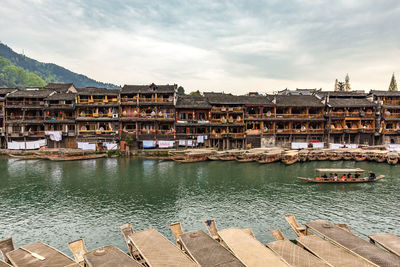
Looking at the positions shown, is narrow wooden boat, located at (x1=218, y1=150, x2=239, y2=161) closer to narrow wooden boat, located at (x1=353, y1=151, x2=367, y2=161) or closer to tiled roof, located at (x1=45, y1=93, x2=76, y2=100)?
narrow wooden boat, located at (x1=353, y1=151, x2=367, y2=161)

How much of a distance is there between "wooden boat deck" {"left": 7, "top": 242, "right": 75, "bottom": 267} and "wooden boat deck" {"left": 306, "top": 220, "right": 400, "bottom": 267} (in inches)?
661

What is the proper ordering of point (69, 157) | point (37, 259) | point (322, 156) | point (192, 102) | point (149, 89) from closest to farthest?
point (37, 259)
point (322, 156)
point (69, 157)
point (149, 89)
point (192, 102)

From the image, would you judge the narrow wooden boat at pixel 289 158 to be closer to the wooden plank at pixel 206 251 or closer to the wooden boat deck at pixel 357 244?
the wooden boat deck at pixel 357 244

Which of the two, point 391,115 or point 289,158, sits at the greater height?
point 391,115

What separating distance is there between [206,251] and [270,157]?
3988cm

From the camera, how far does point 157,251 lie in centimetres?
1562

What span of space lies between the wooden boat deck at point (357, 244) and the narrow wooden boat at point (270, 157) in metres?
32.3

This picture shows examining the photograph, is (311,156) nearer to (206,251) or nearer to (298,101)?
(298,101)

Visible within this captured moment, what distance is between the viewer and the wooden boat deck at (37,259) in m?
14.6

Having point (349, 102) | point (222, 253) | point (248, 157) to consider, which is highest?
point (349, 102)

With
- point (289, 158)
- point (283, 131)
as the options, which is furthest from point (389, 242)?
point (283, 131)

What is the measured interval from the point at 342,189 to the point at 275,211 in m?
13.2

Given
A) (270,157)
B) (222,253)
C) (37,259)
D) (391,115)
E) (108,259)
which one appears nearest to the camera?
(108,259)

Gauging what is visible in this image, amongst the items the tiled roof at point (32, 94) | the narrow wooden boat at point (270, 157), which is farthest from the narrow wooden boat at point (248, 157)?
the tiled roof at point (32, 94)
